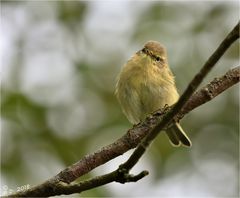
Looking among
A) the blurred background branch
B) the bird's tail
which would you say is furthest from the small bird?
the blurred background branch

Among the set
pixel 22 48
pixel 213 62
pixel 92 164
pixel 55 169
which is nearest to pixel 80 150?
pixel 55 169

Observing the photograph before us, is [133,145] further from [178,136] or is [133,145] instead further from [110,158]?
[178,136]

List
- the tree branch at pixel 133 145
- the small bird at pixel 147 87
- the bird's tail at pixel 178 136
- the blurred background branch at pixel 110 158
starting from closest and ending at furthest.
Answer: the tree branch at pixel 133 145, the blurred background branch at pixel 110 158, the small bird at pixel 147 87, the bird's tail at pixel 178 136

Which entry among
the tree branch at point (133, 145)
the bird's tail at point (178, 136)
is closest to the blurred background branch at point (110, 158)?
the tree branch at point (133, 145)

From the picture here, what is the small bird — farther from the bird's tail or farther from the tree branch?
the tree branch

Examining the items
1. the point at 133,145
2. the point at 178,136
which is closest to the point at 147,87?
the point at 178,136

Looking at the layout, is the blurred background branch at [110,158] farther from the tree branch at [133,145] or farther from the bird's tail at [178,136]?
the bird's tail at [178,136]
